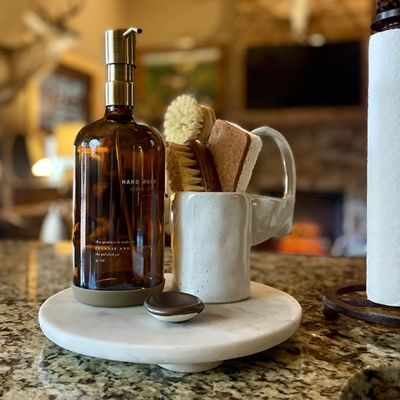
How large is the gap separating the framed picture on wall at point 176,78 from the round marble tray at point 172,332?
4.10 metres

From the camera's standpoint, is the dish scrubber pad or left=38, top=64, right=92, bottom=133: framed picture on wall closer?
the dish scrubber pad

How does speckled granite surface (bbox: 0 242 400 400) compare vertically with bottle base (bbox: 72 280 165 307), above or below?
below

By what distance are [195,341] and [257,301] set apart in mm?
155

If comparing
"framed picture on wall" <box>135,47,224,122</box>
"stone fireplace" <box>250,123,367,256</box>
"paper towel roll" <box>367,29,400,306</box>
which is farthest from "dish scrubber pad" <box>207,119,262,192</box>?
"framed picture on wall" <box>135,47,224,122</box>

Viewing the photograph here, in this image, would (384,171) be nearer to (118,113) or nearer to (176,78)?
(118,113)

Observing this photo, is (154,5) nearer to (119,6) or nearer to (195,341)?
(119,6)

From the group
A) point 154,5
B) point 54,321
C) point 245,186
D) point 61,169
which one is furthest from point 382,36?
point 154,5

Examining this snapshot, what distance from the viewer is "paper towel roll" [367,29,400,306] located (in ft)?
1.84

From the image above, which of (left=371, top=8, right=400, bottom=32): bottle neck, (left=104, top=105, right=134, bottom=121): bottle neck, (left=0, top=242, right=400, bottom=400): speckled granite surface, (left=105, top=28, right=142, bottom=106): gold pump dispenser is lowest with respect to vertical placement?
(left=0, top=242, right=400, bottom=400): speckled granite surface

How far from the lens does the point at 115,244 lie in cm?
56

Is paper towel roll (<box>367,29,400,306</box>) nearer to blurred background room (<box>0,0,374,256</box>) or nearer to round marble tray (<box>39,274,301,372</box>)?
round marble tray (<box>39,274,301,372</box>)

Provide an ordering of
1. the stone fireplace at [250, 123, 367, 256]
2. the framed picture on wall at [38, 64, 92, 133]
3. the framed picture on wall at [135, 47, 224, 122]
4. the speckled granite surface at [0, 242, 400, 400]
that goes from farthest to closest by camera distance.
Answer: the framed picture on wall at [135, 47, 224, 122], the stone fireplace at [250, 123, 367, 256], the framed picture on wall at [38, 64, 92, 133], the speckled granite surface at [0, 242, 400, 400]

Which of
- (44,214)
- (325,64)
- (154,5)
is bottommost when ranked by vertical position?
(44,214)

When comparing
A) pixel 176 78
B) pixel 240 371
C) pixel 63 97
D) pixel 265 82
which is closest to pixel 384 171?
pixel 240 371
